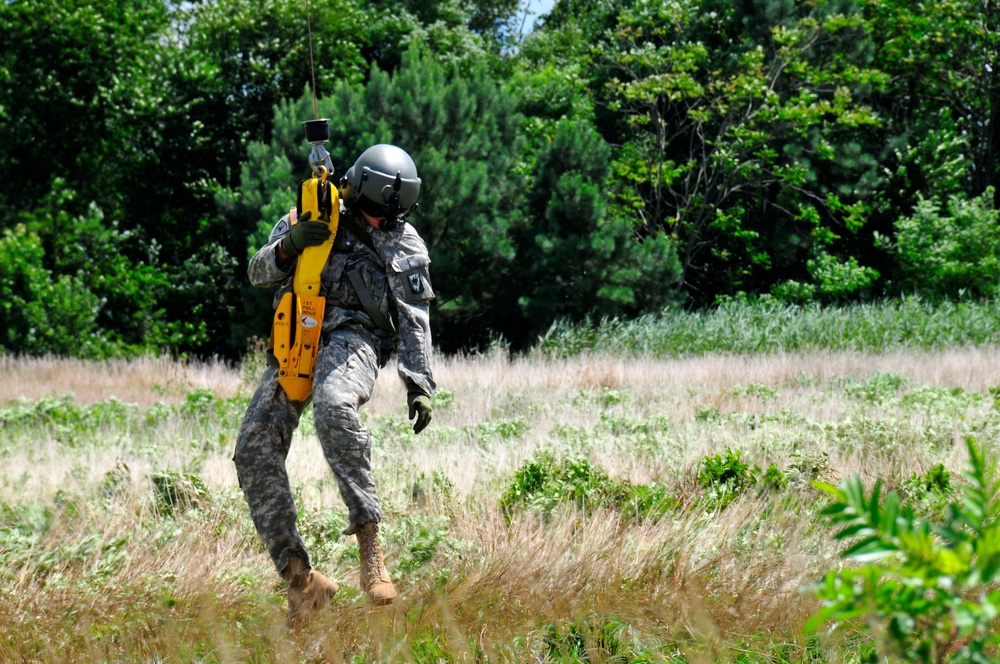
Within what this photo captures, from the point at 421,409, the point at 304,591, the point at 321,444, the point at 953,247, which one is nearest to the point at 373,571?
the point at 304,591

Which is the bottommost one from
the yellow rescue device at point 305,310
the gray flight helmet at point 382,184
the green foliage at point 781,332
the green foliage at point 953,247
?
the green foliage at point 781,332

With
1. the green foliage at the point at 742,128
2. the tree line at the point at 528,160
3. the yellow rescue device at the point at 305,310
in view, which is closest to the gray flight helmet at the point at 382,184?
the yellow rescue device at the point at 305,310

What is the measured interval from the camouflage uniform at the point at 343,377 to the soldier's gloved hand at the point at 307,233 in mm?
155

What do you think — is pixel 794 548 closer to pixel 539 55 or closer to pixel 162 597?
pixel 162 597

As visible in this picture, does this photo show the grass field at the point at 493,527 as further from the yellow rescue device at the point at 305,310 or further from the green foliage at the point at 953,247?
the green foliage at the point at 953,247

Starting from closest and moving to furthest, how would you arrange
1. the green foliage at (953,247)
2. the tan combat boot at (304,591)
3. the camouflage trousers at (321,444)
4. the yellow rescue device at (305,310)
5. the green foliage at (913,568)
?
the green foliage at (913,568) → the tan combat boot at (304,591) → the camouflage trousers at (321,444) → the yellow rescue device at (305,310) → the green foliage at (953,247)

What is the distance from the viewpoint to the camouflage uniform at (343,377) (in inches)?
160

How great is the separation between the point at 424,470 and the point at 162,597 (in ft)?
7.58

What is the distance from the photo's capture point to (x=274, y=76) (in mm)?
21688

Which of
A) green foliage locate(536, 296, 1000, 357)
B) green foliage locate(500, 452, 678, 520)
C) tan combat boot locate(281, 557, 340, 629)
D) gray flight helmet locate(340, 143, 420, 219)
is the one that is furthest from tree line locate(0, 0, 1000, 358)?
tan combat boot locate(281, 557, 340, 629)

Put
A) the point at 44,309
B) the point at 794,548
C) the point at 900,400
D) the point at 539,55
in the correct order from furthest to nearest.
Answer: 1. the point at 539,55
2. the point at 44,309
3. the point at 900,400
4. the point at 794,548

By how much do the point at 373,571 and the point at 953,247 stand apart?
1677cm

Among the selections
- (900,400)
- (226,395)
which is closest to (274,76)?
(226,395)

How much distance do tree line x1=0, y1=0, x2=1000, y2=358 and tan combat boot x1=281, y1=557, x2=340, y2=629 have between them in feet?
41.5
